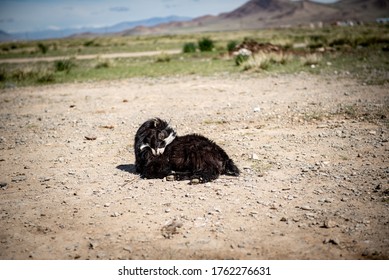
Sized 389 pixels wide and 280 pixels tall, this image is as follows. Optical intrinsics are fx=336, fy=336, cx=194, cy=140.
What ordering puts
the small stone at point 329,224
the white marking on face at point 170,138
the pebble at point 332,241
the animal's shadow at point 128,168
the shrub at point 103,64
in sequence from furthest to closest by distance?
the shrub at point 103,64 → the animal's shadow at point 128,168 → the white marking on face at point 170,138 → the small stone at point 329,224 → the pebble at point 332,241

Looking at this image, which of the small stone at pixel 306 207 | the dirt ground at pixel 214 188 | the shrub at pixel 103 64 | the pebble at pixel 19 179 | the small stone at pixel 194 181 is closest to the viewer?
the dirt ground at pixel 214 188

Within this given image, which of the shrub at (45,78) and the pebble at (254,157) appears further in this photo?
the shrub at (45,78)

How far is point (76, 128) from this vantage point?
9.41m

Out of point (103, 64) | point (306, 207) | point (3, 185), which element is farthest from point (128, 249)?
point (103, 64)

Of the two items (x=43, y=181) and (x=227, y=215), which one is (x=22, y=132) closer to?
(x=43, y=181)

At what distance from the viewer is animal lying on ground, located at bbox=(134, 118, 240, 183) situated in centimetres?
567

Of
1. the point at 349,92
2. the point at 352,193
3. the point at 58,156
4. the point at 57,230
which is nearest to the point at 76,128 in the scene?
the point at 58,156

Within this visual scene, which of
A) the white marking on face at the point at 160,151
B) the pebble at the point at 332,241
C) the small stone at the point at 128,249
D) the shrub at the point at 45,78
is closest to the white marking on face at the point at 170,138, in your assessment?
the white marking on face at the point at 160,151

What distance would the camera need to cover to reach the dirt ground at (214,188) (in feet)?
13.1

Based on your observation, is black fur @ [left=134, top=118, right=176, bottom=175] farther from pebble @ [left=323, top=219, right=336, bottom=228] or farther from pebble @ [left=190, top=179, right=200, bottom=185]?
pebble @ [left=323, top=219, right=336, bottom=228]

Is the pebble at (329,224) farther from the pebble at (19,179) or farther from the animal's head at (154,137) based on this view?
the pebble at (19,179)

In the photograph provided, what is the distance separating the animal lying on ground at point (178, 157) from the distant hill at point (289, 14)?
471ft
